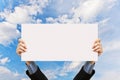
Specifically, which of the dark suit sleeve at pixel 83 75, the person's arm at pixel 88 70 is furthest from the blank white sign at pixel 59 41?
the dark suit sleeve at pixel 83 75

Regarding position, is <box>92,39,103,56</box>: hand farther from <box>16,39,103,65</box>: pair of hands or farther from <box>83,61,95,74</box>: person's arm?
<box>83,61,95,74</box>: person's arm

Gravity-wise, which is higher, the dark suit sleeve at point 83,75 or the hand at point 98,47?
the hand at point 98,47

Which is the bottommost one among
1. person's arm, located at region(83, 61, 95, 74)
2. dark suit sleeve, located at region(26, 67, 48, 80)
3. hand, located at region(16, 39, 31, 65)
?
dark suit sleeve, located at region(26, 67, 48, 80)

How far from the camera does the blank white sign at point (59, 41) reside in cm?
427

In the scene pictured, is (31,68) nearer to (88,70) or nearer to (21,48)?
(21,48)

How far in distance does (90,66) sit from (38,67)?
83cm

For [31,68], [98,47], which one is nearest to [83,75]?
[98,47]

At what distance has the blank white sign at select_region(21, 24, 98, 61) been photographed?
4273 millimetres

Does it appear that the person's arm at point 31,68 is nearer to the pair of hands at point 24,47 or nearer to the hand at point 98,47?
the pair of hands at point 24,47

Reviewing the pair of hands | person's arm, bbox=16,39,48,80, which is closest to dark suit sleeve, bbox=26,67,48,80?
person's arm, bbox=16,39,48,80

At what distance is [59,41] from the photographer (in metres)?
4.39

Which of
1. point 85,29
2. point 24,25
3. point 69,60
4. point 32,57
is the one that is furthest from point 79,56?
point 24,25

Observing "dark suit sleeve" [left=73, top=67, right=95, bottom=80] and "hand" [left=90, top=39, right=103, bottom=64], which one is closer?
"hand" [left=90, top=39, right=103, bottom=64]

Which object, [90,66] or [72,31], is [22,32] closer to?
[72,31]
